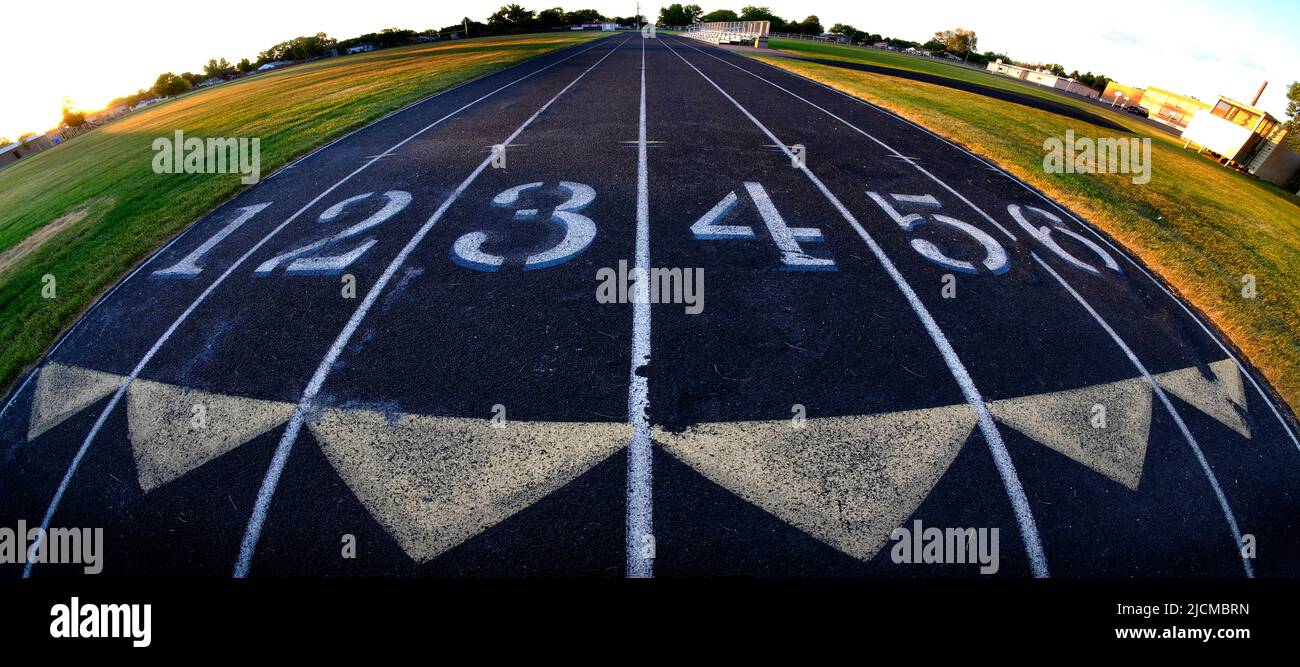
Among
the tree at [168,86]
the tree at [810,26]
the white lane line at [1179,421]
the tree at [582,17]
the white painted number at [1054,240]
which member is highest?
the tree at [582,17]

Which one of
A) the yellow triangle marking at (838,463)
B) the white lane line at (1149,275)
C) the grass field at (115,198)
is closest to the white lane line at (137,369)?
the grass field at (115,198)

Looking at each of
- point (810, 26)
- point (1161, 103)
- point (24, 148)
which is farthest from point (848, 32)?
point (24, 148)

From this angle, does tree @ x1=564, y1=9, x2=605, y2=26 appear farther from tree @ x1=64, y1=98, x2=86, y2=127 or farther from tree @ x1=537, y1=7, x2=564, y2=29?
tree @ x1=64, y1=98, x2=86, y2=127

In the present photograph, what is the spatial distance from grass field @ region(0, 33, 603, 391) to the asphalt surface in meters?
0.90

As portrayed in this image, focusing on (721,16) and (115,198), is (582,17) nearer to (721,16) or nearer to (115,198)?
(721,16)

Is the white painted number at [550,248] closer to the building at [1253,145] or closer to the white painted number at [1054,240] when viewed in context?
the white painted number at [1054,240]

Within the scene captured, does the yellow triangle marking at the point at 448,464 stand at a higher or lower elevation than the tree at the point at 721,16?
lower

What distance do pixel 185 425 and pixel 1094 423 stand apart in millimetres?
9331

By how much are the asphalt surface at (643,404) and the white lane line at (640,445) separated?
0.03m

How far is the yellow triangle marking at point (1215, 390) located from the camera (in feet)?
16.2

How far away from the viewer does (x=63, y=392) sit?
17.2 ft

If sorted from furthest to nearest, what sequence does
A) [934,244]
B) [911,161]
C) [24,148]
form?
[24,148] < [911,161] < [934,244]

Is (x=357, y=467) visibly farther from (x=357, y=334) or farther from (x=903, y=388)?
(x=903, y=388)
